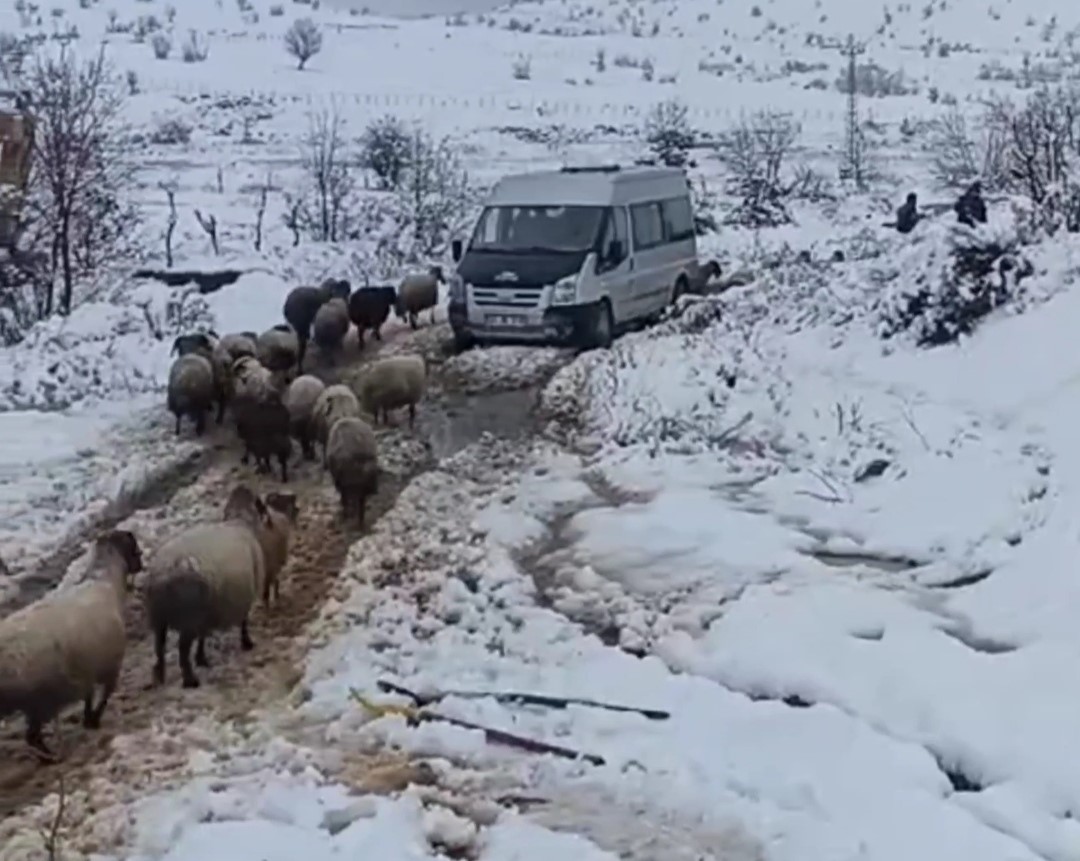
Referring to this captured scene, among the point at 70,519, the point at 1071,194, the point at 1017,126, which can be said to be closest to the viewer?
the point at 70,519

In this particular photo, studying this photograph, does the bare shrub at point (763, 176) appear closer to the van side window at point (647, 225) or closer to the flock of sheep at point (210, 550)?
the van side window at point (647, 225)

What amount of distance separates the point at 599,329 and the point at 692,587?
10053 millimetres

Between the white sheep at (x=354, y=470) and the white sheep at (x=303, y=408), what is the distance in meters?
1.92

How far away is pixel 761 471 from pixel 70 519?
5769 mm

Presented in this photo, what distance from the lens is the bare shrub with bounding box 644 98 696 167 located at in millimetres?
40438

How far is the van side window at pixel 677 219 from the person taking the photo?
22781 mm

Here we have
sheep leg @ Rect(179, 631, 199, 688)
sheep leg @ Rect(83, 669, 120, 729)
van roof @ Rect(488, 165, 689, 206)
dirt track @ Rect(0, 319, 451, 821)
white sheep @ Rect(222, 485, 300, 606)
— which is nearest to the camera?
dirt track @ Rect(0, 319, 451, 821)

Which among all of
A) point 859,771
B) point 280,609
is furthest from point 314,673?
point 859,771

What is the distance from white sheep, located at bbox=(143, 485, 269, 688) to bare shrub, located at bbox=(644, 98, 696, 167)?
1121 inches

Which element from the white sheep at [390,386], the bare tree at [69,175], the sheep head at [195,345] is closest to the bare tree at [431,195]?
the bare tree at [69,175]

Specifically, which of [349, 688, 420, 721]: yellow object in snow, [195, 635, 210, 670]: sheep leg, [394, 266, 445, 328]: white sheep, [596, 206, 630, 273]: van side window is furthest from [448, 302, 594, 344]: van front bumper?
[349, 688, 420, 721]: yellow object in snow

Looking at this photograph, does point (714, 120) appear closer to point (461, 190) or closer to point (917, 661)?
point (461, 190)

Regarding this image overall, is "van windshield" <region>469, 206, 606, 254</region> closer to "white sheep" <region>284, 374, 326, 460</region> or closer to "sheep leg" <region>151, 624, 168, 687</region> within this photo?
"white sheep" <region>284, 374, 326, 460</region>

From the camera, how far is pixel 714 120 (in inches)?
2053
